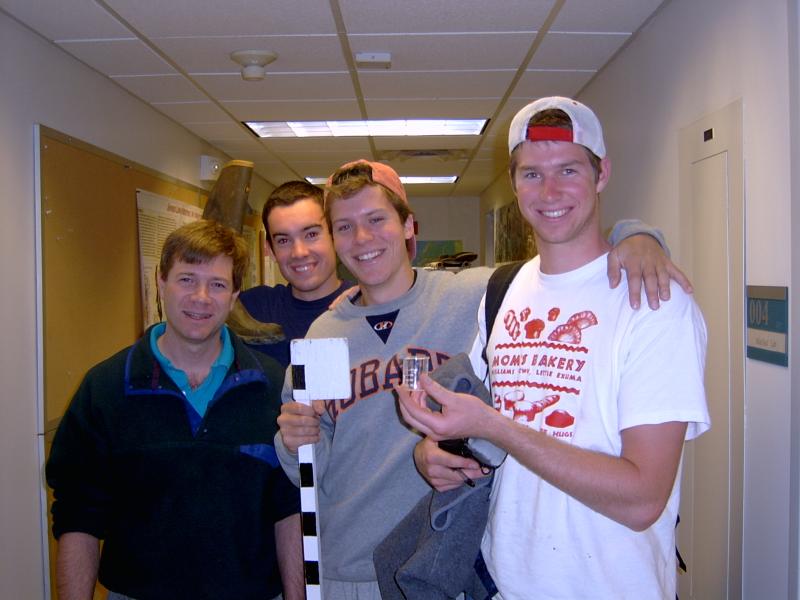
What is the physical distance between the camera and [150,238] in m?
4.60

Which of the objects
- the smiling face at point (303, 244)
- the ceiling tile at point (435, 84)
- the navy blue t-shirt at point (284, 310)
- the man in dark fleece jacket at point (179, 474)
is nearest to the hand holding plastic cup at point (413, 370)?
the man in dark fleece jacket at point (179, 474)

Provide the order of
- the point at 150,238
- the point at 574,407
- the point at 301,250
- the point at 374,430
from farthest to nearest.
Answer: the point at 150,238
the point at 301,250
the point at 374,430
the point at 574,407

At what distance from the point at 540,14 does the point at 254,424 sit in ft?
7.69

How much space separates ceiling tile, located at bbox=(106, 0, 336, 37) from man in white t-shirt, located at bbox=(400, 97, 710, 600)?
Answer: 1900 mm

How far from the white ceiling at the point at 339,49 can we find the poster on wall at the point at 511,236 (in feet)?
3.94

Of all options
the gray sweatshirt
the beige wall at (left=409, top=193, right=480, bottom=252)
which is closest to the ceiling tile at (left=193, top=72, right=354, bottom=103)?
the gray sweatshirt

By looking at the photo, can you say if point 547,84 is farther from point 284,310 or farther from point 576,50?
point 284,310

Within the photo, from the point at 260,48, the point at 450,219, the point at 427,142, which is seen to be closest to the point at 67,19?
the point at 260,48

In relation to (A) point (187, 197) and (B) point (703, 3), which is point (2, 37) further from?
(B) point (703, 3)

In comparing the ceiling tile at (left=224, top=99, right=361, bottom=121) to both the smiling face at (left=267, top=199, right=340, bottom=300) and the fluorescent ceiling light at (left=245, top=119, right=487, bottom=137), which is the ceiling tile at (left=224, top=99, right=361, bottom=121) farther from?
the smiling face at (left=267, top=199, right=340, bottom=300)

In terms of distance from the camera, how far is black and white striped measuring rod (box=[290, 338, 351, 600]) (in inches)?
63.8

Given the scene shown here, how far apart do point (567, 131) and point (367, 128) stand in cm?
433

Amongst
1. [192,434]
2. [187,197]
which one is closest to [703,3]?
[192,434]

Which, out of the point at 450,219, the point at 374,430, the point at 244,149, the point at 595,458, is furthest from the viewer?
the point at 450,219
